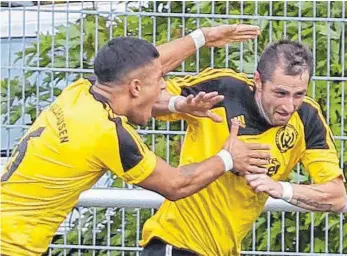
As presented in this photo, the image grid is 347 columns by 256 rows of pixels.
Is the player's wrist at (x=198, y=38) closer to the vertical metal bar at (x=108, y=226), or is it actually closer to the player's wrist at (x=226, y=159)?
the player's wrist at (x=226, y=159)

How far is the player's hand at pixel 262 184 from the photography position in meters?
5.69

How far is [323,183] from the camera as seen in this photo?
6109 mm

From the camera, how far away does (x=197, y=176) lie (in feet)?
18.3

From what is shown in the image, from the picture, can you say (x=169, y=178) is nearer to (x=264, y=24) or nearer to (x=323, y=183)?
(x=323, y=183)

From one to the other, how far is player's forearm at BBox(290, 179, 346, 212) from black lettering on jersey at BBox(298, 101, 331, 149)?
0.20m

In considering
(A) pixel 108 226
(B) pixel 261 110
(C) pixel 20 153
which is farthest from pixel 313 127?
(A) pixel 108 226

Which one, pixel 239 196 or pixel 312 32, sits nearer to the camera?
pixel 239 196

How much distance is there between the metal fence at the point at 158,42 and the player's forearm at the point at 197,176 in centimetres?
171

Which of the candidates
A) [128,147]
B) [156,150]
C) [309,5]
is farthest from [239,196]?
[309,5]

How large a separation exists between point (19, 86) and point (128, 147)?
7.18ft

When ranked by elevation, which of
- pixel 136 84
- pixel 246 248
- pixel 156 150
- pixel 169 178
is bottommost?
pixel 246 248

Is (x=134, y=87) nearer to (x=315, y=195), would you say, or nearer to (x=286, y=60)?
(x=286, y=60)

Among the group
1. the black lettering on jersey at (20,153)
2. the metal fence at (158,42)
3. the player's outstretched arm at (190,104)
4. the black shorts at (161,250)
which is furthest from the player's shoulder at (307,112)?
the black lettering on jersey at (20,153)

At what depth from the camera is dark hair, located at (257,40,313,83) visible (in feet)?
19.3
